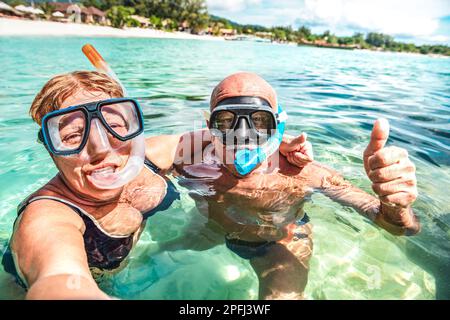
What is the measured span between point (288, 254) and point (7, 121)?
529 cm

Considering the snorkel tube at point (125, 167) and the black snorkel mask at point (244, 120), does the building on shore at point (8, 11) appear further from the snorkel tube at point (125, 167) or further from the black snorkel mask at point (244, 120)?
the black snorkel mask at point (244, 120)

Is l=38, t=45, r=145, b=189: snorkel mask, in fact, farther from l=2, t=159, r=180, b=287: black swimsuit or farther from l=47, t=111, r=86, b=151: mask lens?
l=2, t=159, r=180, b=287: black swimsuit

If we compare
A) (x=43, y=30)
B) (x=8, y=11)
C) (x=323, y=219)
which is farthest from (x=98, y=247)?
(x=8, y=11)

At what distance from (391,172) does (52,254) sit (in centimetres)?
175

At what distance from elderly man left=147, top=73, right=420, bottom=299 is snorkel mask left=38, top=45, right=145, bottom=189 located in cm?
74

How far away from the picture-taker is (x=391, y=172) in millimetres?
1746

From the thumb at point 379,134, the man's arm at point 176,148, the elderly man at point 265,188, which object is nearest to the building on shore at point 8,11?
the man's arm at point 176,148

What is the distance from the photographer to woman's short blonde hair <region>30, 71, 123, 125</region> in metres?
1.87

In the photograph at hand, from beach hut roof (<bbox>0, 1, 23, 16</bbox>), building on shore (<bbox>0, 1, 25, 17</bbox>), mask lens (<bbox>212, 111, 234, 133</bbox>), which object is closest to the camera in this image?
mask lens (<bbox>212, 111, 234, 133</bbox>)

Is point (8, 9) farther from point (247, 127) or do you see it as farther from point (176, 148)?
point (247, 127)

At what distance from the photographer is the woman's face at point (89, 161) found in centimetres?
184

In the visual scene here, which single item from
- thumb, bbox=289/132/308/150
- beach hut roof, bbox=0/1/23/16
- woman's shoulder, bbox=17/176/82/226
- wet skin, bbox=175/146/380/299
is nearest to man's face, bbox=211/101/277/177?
thumb, bbox=289/132/308/150

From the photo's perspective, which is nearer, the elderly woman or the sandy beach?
the elderly woman
